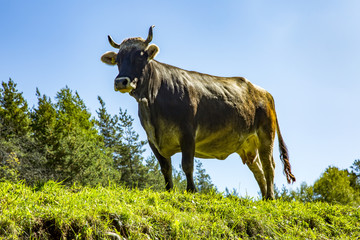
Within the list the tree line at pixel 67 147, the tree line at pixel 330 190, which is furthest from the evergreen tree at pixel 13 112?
the tree line at pixel 330 190

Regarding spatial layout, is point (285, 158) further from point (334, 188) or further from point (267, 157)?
point (334, 188)

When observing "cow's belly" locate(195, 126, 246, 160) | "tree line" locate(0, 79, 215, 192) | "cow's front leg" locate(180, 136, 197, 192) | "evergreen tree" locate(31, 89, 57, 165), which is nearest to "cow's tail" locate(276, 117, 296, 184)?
"cow's belly" locate(195, 126, 246, 160)

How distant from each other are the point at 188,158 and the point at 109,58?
295 centimetres

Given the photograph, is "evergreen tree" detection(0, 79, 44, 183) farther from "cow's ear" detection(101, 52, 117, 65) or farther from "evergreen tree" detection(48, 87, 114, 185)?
"cow's ear" detection(101, 52, 117, 65)

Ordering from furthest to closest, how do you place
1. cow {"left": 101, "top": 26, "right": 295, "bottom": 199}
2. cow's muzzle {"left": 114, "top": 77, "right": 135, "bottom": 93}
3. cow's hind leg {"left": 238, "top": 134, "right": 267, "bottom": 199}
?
cow's hind leg {"left": 238, "top": 134, "right": 267, "bottom": 199} < cow {"left": 101, "top": 26, "right": 295, "bottom": 199} < cow's muzzle {"left": 114, "top": 77, "right": 135, "bottom": 93}

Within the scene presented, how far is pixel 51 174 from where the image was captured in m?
28.7

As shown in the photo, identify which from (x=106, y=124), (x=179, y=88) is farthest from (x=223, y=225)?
(x=106, y=124)

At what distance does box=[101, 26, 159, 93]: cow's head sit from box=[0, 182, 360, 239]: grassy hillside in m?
2.03

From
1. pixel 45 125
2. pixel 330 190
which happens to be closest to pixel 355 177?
pixel 330 190

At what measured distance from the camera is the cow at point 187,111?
8.00 meters

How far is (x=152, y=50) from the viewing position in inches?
331

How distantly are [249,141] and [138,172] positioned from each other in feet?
93.5

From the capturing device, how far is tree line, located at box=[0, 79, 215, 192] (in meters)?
28.6

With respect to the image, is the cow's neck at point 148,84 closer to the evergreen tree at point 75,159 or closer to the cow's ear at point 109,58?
the cow's ear at point 109,58
